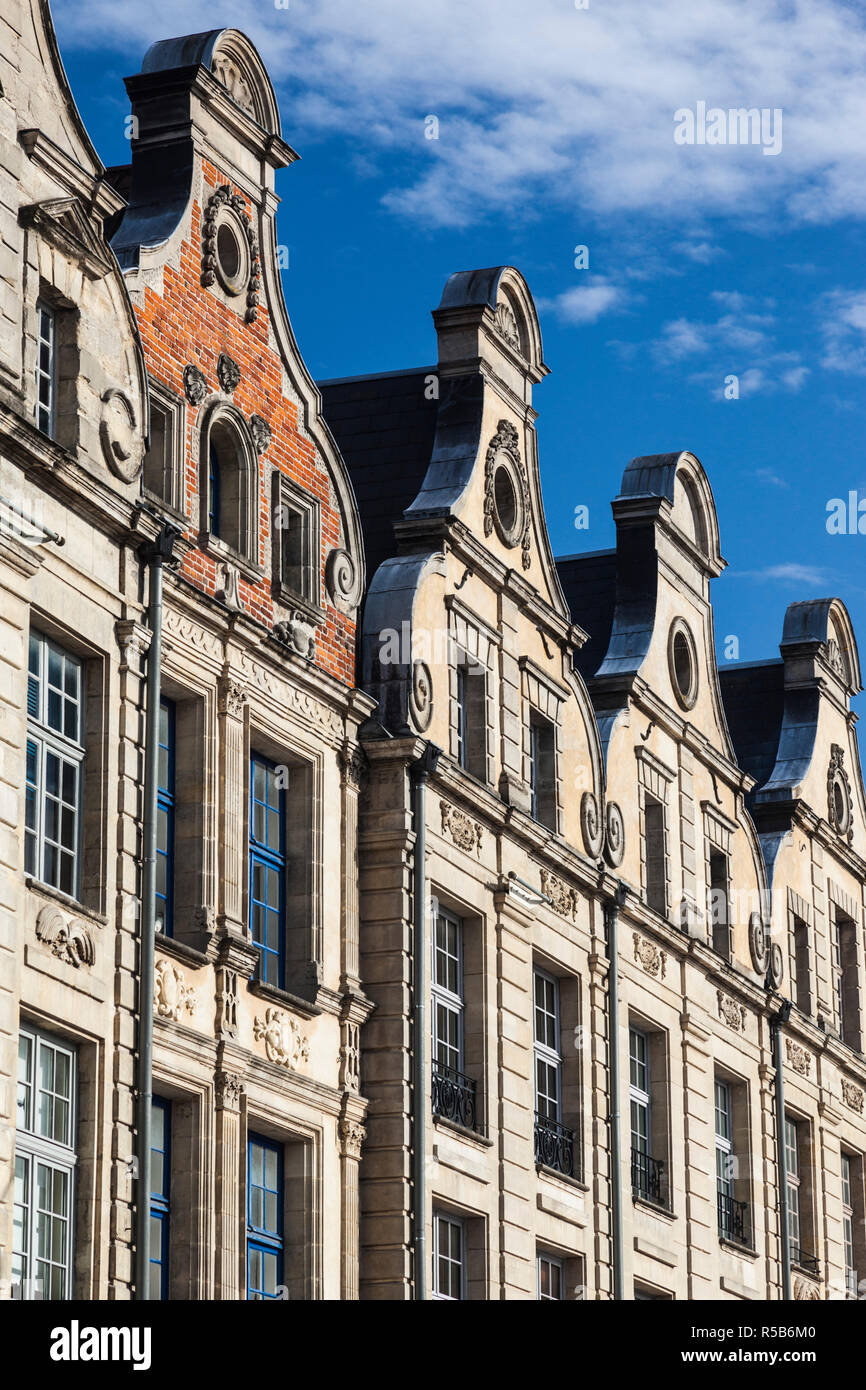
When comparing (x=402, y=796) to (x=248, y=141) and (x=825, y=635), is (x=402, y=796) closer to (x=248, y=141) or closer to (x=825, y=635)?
(x=248, y=141)

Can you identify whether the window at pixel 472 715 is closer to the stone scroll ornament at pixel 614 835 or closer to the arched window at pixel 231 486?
the stone scroll ornament at pixel 614 835

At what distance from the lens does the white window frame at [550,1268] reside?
3128 centimetres

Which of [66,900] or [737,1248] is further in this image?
[737,1248]

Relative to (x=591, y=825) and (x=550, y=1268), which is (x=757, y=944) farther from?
(x=550, y=1268)

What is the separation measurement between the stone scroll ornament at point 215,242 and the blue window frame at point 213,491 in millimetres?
1613

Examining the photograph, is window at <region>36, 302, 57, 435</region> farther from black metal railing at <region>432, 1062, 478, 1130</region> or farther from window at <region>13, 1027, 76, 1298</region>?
black metal railing at <region>432, 1062, 478, 1130</region>

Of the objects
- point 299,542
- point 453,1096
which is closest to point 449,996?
point 453,1096

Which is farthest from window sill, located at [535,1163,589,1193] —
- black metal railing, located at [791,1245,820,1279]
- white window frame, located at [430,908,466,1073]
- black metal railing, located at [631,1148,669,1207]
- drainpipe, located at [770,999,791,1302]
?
black metal railing, located at [791,1245,820,1279]

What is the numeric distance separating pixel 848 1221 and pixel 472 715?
15.8 metres

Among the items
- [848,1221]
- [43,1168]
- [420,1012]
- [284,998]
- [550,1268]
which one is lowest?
[43,1168]

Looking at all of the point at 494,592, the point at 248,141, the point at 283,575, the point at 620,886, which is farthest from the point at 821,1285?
the point at 248,141

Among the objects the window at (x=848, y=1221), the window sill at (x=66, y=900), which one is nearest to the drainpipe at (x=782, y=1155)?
the window at (x=848, y=1221)

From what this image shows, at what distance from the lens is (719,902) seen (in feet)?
130

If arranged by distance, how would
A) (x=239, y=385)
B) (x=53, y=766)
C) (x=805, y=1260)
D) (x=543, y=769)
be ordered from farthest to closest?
(x=805, y=1260), (x=543, y=769), (x=239, y=385), (x=53, y=766)
